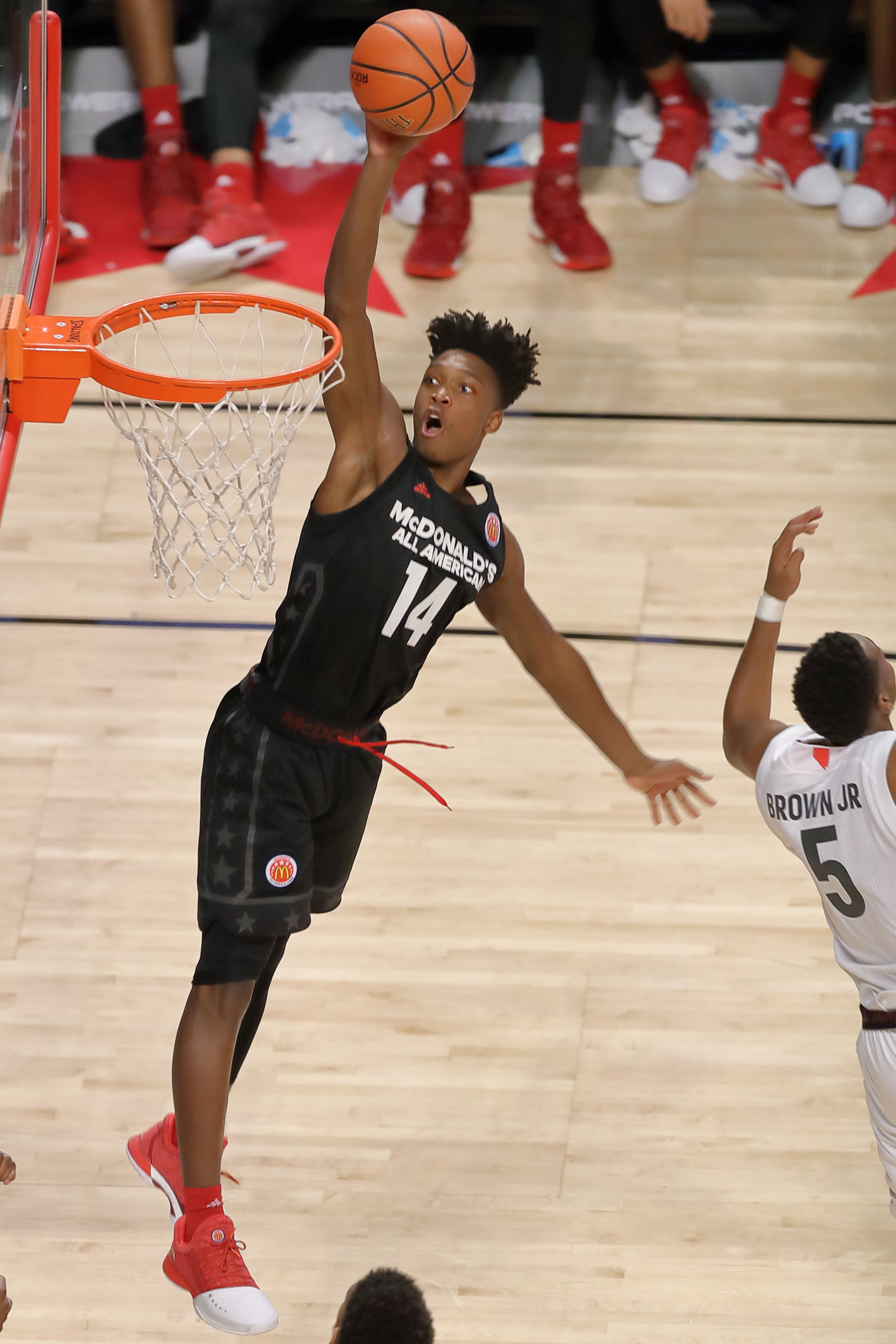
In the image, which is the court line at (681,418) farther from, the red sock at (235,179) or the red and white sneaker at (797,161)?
the red and white sneaker at (797,161)

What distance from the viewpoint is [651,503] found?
6.11 m

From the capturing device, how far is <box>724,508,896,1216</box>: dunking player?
11.6ft

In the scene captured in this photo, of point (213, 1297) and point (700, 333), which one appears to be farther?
point (700, 333)

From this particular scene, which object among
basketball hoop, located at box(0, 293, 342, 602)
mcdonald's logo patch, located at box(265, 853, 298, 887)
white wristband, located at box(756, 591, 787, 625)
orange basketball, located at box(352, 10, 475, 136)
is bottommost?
mcdonald's logo patch, located at box(265, 853, 298, 887)

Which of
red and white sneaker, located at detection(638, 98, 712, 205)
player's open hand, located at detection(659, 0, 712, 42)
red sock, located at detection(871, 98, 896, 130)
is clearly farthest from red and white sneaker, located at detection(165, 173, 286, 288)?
red sock, located at detection(871, 98, 896, 130)

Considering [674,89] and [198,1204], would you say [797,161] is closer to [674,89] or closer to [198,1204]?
[674,89]

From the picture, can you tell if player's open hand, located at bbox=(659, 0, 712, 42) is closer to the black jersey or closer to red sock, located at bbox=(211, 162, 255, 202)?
red sock, located at bbox=(211, 162, 255, 202)

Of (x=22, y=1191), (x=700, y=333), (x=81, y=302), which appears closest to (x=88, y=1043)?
(x=22, y=1191)

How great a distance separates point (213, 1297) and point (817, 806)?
1.65 metres

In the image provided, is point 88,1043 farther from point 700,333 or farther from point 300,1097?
point 700,333

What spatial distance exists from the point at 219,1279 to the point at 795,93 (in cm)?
553

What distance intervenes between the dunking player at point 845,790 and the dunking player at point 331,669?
0.69m

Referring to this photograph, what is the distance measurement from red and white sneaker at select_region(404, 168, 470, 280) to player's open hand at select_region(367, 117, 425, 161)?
3.25m

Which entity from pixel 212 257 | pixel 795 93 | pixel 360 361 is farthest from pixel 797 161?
pixel 360 361
